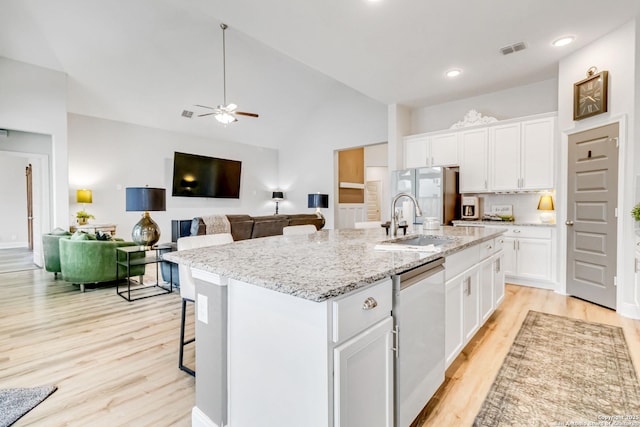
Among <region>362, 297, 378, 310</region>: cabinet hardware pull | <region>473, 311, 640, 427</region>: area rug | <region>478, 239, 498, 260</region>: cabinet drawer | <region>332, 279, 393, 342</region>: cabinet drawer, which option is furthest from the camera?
<region>478, 239, 498, 260</region>: cabinet drawer

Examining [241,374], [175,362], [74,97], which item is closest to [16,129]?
[74,97]

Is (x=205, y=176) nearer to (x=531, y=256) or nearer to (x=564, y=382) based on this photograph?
(x=531, y=256)

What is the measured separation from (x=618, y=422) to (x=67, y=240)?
5.52 m

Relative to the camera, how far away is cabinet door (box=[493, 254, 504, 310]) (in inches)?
109

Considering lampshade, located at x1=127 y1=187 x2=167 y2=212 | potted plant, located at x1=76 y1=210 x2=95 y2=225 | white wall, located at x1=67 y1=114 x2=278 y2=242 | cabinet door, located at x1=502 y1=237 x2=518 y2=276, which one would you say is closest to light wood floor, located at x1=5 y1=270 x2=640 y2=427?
cabinet door, located at x1=502 y1=237 x2=518 y2=276

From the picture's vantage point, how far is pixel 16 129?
4996 millimetres

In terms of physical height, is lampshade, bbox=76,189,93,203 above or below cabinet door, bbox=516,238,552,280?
above

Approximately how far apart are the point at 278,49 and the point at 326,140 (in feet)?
14.1

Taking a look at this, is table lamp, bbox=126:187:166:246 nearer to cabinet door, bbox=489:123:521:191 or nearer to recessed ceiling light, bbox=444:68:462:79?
recessed ceiling light, bbox=444:68:462:79

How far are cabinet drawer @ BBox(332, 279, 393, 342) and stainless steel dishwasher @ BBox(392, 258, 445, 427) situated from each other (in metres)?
0.09

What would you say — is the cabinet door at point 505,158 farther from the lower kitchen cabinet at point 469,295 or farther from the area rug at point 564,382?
the area rug at point 564,382

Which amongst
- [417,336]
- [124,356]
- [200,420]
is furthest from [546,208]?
[124,356]

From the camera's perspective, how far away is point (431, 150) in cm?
518

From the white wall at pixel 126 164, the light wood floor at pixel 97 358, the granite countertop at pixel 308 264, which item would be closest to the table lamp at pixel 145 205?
the light wood floor at pixel 97 358
